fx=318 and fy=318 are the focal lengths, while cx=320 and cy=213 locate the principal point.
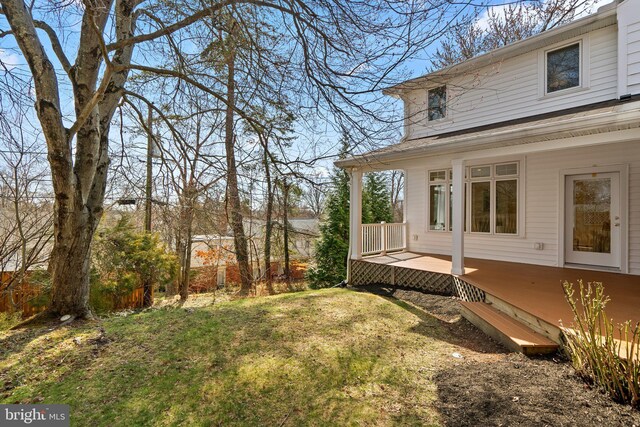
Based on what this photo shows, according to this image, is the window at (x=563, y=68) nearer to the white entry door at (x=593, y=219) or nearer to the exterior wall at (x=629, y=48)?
the exterior wall at (x=629, y=48)

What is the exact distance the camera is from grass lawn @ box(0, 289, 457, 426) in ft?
8.16

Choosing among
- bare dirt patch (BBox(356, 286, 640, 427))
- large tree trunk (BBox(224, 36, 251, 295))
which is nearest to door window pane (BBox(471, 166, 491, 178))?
bare dirt patch (BBox(356, 286, 640, 427))

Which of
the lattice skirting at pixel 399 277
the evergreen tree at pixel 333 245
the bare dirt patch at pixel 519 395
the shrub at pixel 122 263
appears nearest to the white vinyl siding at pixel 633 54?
the lattice skirting at pixel 399 277

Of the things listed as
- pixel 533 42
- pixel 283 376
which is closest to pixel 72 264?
pixel 283 376

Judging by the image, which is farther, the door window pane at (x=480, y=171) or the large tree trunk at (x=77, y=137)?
the door window pane at (x=480, y=171)

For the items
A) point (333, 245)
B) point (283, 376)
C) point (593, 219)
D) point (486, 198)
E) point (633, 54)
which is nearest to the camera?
point (283, 376)

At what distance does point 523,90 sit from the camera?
734 centimetres

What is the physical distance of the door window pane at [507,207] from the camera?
24.2 ft

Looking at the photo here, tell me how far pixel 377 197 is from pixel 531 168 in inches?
273

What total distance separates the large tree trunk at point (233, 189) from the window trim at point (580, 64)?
21.8 feet

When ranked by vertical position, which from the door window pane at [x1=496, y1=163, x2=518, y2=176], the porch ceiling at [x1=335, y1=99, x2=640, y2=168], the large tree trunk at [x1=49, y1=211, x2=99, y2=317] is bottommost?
the large tree trunk at [x1=49, y1=211, x2=99, y2=317]

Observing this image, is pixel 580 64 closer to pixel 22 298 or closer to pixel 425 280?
pixel 425 280

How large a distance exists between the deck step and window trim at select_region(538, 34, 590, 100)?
4.96 m

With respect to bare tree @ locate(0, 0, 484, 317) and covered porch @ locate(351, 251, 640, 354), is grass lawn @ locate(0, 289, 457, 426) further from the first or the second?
bare tree @ locate(0, 0, 484, 317)
